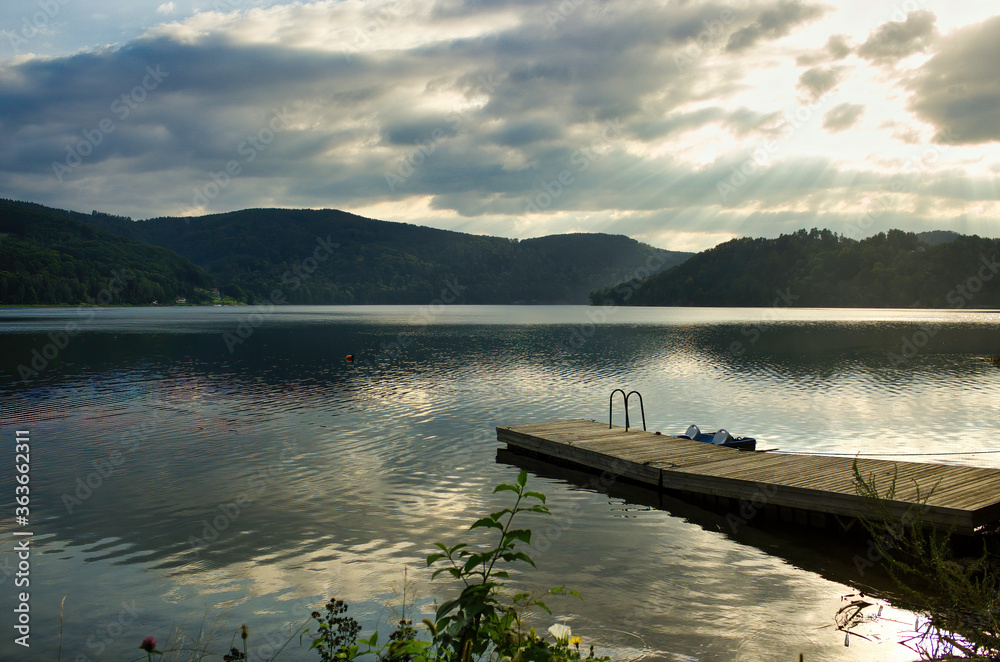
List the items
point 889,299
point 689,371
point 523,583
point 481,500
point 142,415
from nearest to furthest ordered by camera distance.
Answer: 1. point 523,583
2. point 481,500
3. point 142,415
4. point 689,371
5. point 889,299

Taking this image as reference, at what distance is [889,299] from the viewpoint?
197500 mm

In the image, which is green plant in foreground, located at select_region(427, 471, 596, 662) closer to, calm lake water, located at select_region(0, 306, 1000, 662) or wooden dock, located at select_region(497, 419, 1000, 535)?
calm lake water, located at select_region(0, 306, 1000, 662)

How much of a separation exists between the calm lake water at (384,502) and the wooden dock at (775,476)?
1.02m

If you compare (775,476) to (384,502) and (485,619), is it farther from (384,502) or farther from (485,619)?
(485,619)

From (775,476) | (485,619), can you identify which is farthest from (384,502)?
(485,619)

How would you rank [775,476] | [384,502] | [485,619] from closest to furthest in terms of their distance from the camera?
[485,619], [775,476], [384,502]

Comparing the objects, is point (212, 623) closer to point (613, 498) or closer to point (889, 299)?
point (613, 498)

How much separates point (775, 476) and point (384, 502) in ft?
32.7

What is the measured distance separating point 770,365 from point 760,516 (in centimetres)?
3926

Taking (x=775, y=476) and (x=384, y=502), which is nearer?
(x=775, y=476)

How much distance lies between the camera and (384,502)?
54.5 ft

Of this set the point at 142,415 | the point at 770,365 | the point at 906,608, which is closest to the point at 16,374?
the point at 142,415

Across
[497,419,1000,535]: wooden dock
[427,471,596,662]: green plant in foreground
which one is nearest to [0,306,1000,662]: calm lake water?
[497,419,1000,535]: wooden dock

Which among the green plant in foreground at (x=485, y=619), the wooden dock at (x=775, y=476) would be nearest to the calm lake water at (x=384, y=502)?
the wooden dock at (x=775, y=476)
